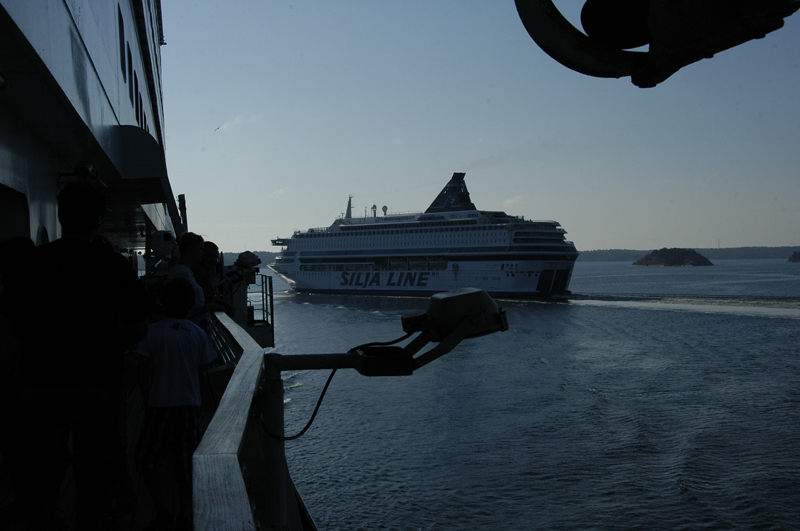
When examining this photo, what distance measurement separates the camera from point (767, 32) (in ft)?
3.01

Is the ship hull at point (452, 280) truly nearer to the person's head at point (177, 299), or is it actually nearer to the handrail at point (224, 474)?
the person's head at point (177, 299)

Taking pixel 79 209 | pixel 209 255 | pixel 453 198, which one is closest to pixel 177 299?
pixel 79 209

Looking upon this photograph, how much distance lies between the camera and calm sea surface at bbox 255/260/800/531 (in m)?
10.5

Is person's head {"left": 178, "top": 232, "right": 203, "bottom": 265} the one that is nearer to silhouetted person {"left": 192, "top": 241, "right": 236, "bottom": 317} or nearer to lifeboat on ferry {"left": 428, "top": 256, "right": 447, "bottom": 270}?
silhouetted person {"left": 192, "top": 241, "right": 236, "bottom": 317}

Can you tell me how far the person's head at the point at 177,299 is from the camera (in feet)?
9.88

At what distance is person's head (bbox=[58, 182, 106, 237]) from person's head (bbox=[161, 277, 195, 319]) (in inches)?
31.4

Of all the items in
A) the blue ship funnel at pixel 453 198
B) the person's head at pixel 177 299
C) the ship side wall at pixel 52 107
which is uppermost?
the blue ship funnel at pixel 453 198

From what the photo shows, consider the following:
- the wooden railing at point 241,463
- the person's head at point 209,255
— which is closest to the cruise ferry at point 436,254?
the person's head at point 209,255

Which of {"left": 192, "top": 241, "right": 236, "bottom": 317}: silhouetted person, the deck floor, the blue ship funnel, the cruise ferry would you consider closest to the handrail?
the deck floor

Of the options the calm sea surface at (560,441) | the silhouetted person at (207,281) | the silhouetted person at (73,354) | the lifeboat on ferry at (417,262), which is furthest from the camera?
the lifeboat on ferry at (417,262)

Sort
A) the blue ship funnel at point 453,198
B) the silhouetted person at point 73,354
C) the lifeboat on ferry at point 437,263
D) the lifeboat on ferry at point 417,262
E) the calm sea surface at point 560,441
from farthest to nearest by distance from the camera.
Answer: the blue ship funnel at point 453,198 → the lifeboat on ferry at point 417,262 → the lifeboat on ferry at point 437,263 → the calm sea surface at point 560,441 → the silhouetted person at point 73,354

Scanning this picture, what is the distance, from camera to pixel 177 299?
3018mm

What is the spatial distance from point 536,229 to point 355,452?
41.6 metres

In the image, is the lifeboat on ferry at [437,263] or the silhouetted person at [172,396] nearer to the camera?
the silhouetted person at [172,396]
